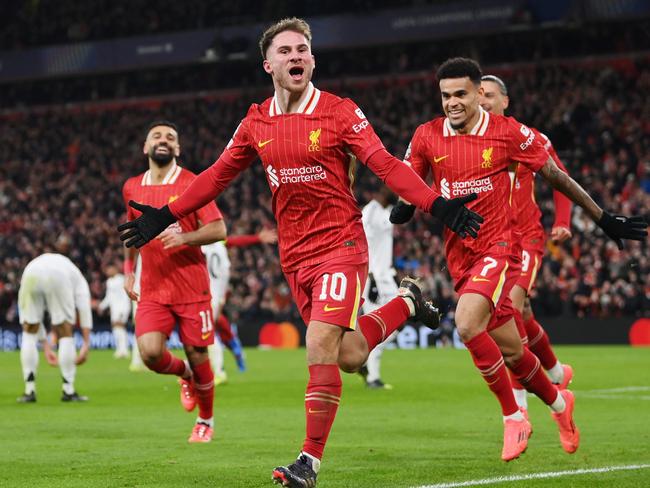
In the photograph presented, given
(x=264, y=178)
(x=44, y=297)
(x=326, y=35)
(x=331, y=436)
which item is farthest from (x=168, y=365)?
(x=326, y=35)

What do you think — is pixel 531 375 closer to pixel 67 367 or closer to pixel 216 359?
pixel 67 367

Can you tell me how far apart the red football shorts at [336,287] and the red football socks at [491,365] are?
1.58m

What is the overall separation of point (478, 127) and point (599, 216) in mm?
1116

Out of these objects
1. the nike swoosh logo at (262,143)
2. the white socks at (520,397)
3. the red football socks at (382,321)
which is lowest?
the white socks at (520,397)

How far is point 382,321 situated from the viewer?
7508mm

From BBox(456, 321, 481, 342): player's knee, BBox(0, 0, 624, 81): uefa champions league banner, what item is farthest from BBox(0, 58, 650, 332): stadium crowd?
BBox(456, 321, 481, 342): player's knee

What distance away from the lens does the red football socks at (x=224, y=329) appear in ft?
60.4

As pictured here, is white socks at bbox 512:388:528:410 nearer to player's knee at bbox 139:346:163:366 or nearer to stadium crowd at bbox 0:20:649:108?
player's knee at bbox 139:346:163:366

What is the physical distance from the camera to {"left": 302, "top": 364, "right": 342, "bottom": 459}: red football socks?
6457 mm

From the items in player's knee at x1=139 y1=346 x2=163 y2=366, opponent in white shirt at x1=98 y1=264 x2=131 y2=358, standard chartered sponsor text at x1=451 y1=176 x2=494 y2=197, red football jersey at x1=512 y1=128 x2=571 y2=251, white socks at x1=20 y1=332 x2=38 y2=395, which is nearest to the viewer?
standard chartered sponsor text at x1=451 y1=176 x2=494 y2=197

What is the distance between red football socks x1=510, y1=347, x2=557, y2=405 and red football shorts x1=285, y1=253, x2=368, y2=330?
86.8 inches

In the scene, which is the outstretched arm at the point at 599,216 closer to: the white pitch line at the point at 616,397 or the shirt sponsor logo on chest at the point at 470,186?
the shirt sponsor logo on chest at the point at 470,186

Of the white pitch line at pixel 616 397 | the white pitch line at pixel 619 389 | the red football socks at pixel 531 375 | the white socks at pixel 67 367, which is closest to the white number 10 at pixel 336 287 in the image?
the red football socks at pixel 531 375

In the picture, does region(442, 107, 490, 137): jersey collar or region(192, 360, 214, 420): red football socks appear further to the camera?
region(192, 360, 214, 420): red football socks
